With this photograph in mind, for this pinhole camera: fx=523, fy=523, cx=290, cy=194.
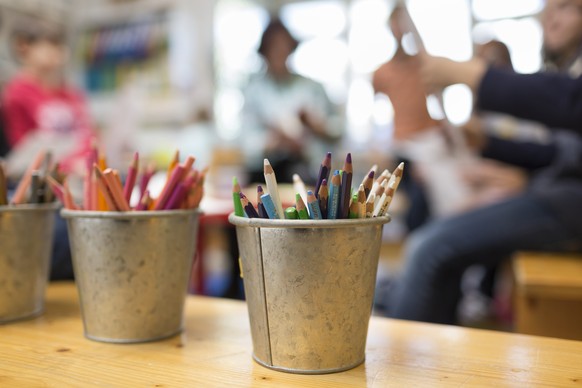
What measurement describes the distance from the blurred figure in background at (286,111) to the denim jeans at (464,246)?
1553 millimetres

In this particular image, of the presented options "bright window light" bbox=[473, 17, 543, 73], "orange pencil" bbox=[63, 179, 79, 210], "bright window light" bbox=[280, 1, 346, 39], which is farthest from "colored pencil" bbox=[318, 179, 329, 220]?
"bright window light" bbox=[280, 1, 346, 39]

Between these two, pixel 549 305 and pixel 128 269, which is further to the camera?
pixel 549 305

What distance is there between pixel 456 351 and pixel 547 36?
94cm

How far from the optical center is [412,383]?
38cm

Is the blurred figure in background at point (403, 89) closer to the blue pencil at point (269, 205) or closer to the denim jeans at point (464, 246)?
the denim jeans at point (464, 246)

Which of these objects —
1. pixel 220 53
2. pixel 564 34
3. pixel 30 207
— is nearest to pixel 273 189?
pixel 30 207

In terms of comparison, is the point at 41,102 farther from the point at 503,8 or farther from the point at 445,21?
the point at 503,8

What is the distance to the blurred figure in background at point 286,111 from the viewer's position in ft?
8.98

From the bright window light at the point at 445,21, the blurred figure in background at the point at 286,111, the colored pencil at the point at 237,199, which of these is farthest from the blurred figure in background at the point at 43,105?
the bright window light at the point at 445,21

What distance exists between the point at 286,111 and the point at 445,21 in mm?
1247

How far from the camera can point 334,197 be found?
392 mm

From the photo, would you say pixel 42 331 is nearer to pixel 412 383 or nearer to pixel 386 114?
pixel 412 383

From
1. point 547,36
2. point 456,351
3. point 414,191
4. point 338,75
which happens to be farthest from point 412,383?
point 338,75

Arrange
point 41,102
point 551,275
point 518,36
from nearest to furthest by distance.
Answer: point 551,275
point 41,102
point 518,36
